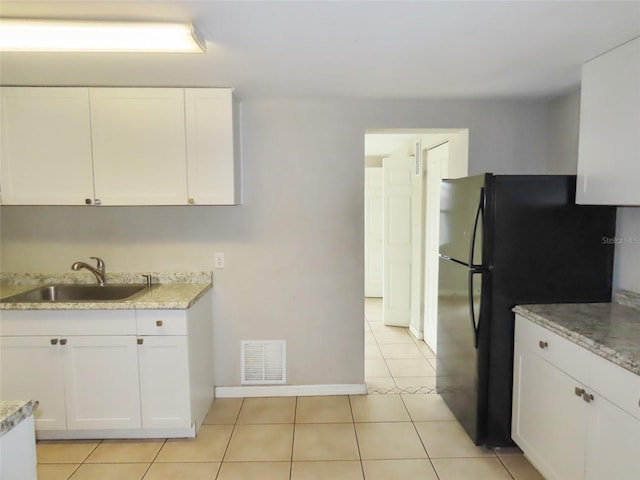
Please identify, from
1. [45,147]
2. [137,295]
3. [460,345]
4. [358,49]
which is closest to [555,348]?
[460,345]

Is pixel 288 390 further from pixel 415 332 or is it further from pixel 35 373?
pixel 415 332

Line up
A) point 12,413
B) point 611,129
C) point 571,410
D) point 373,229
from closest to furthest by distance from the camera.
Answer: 1. point 12,413
2. point 571,410
3. point 611,129
4. point 373,229

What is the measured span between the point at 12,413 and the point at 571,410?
2081 millimetres

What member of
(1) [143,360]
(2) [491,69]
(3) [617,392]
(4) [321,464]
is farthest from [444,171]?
(1) [143,360]

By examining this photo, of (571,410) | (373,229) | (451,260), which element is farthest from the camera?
(373,229)

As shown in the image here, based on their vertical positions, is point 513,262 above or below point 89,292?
above

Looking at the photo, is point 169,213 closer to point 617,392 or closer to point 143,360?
point 143,360

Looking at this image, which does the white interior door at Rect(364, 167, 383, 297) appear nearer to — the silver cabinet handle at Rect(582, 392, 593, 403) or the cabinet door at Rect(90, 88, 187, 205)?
the cabinet door at Rect(90, 88, 187, 205)

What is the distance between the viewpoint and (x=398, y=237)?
4543mm

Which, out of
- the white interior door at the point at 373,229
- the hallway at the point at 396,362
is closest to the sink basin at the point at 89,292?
the hallway at the point at 396,362

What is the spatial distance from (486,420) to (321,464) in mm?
996

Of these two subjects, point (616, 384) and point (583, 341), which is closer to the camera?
point (616, 384)

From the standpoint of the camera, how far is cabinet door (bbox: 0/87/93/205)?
2457 millimetres

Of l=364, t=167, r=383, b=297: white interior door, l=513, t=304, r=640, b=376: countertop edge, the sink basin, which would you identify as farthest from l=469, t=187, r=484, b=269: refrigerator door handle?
l=364, t=167, r=383, b=297: white interior door
